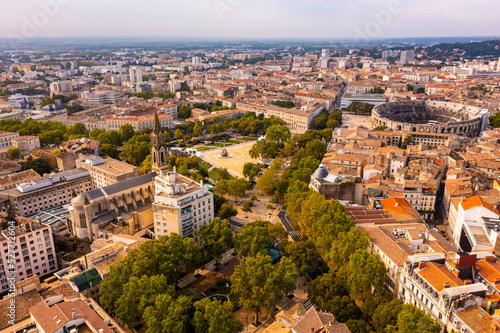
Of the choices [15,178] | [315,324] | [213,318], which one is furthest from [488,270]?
[15,178]

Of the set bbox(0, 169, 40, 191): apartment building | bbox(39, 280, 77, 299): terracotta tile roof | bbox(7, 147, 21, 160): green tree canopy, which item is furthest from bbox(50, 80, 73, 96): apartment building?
bbox(39, 280, 77, 299): terracotta tile roof

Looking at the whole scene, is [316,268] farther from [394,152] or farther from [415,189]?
[394,152]

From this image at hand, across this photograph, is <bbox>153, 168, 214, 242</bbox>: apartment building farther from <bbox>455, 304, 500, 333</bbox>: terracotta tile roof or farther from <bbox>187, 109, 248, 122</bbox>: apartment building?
<bbox>187, 109, 248, 122</bbox>: apartment building

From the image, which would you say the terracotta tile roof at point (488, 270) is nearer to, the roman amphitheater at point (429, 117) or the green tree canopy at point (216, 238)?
the green tree canopy at point (216, 238)

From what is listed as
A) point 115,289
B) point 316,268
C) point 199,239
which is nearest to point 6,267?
point 115,289

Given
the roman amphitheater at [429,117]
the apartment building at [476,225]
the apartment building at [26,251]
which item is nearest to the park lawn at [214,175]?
the apartment building at [26,251]

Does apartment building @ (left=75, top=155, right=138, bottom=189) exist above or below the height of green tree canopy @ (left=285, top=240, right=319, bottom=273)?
above

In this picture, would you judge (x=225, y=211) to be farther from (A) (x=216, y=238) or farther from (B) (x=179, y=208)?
(B) (x=179, y=208)
